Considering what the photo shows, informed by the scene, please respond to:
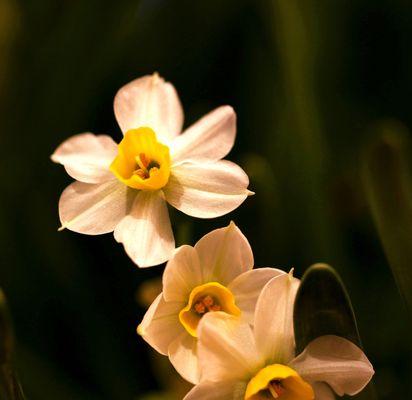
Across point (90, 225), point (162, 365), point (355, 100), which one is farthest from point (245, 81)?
point (90, 225)

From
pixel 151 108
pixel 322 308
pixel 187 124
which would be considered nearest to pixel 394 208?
pixel 322 308

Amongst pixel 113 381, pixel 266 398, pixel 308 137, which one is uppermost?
pixel 308 137

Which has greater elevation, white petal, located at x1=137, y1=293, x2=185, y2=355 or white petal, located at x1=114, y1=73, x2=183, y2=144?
white petal, located at x1=114, y1=73, x2=183, y2=144

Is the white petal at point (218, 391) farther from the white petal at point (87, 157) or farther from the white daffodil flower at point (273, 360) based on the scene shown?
the white petal at point (87, 157)

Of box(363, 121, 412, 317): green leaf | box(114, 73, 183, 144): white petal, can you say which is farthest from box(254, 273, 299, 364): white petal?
box(114, 73, 183, 144): white petal

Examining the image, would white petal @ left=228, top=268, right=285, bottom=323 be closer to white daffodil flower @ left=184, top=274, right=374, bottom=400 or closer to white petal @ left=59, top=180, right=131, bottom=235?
white daffodil flower @ left=184, top=274, right=374, bottom=400

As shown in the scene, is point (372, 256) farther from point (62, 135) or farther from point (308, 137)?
point (62, 135)

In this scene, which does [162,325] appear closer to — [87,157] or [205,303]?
[205,303]
